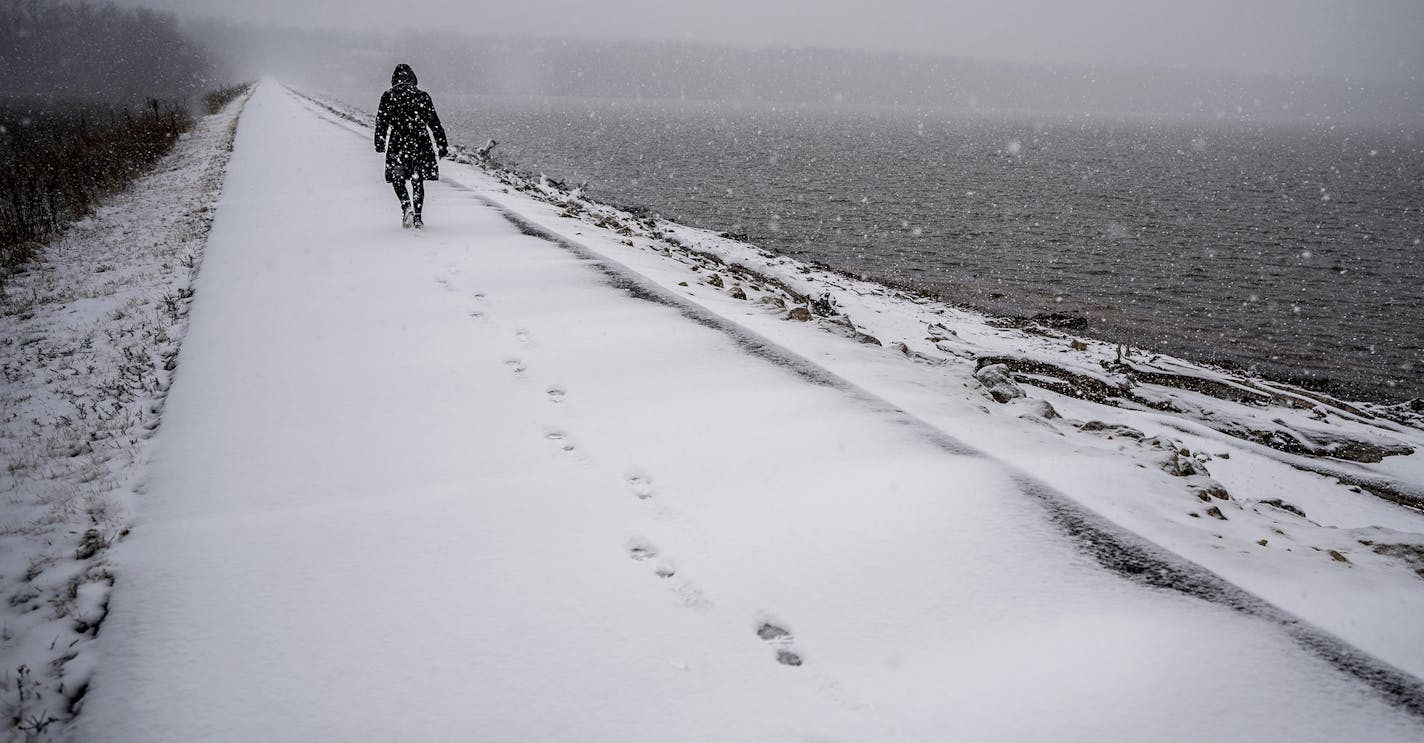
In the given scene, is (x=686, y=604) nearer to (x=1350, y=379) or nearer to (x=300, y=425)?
(x=300, y=425)

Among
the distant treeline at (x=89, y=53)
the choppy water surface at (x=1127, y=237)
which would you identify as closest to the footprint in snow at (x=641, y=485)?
the choppy water surface at (x=1127, y=237)

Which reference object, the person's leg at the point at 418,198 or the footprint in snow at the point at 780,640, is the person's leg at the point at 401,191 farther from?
the footprint in snow at the point at 780,640

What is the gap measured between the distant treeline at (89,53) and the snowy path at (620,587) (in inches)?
4117

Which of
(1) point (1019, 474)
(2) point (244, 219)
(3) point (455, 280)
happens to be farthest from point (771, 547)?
(2) point (244, 219)

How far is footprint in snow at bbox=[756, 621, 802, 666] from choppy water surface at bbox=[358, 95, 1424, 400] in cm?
1339

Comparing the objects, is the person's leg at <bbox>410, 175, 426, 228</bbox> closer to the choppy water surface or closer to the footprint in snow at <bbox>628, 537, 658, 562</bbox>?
the footprint in snow at <bbox>628, 537, 658, 562</bbox>

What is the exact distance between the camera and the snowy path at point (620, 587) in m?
2.17

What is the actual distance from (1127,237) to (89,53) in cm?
14380

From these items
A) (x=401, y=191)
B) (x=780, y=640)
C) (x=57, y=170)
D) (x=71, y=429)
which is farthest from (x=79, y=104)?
(x=780, y=640)

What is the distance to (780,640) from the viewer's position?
2477 millimetres

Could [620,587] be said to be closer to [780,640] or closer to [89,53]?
[780,640]

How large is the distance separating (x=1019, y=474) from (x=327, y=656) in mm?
3376

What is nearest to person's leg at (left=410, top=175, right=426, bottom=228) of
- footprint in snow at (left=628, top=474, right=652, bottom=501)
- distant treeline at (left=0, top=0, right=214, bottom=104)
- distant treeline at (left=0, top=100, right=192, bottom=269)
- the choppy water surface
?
distant treeline at (left=0, top=100, right=192, bottom=269)

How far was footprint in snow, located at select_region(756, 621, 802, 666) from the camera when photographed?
94.0 inches
